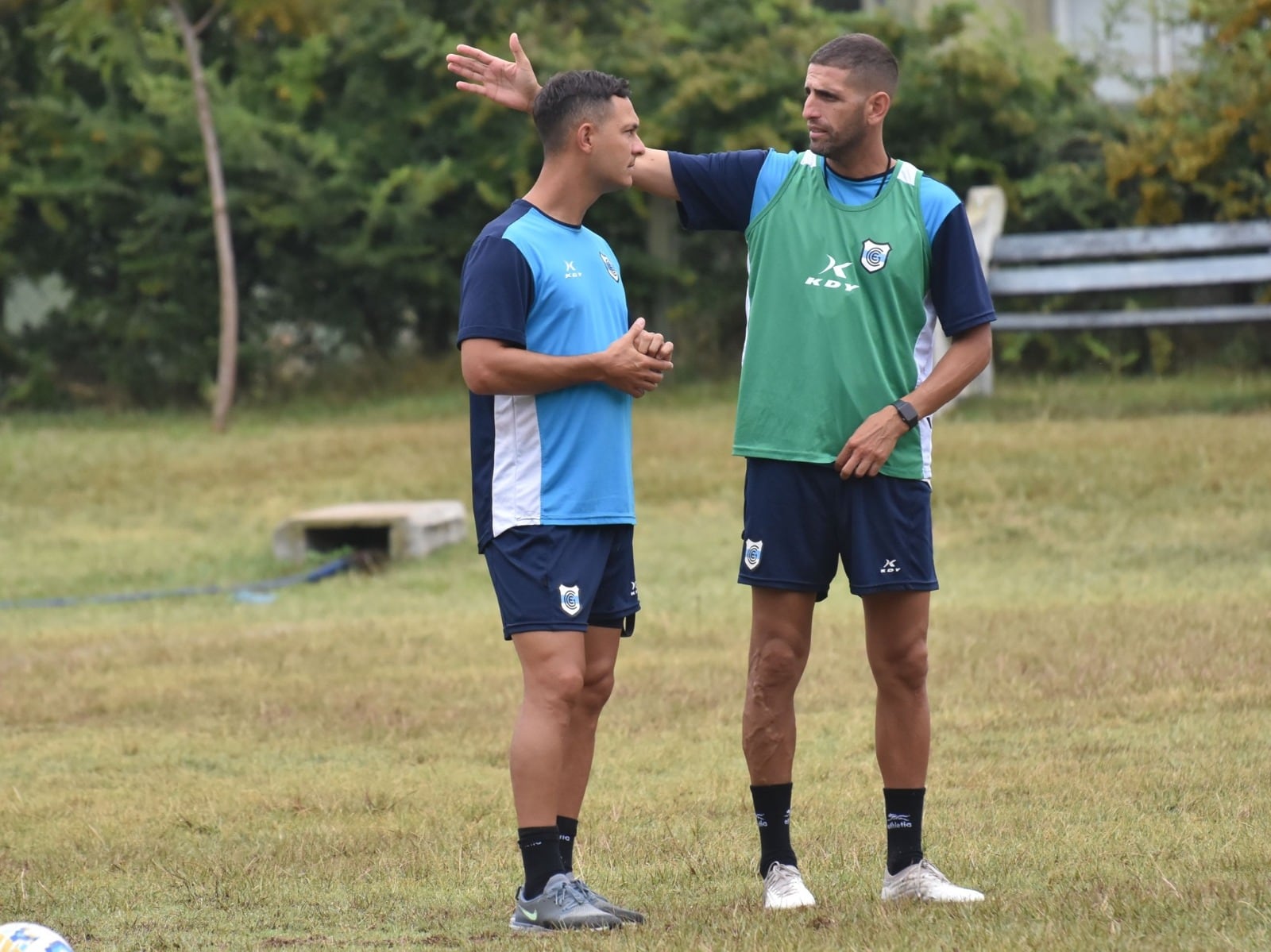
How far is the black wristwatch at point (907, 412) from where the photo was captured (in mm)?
4574

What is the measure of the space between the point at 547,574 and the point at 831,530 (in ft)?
2.40

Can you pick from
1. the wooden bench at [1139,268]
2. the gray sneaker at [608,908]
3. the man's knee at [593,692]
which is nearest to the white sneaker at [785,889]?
the gray sneaker at [608,908]

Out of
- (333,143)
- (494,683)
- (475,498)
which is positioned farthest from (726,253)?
(475,498)

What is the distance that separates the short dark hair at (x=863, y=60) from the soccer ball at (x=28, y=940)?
8.99ft

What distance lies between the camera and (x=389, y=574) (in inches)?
474

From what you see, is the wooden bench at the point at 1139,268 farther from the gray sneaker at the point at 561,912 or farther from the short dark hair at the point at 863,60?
the gray sneaker at the point at 561,912

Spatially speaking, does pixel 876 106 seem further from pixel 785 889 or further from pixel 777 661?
pixel 785 889

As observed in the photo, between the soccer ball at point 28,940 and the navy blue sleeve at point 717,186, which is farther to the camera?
the navy blue sleeve at point 717,186

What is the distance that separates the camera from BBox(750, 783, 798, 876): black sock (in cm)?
474

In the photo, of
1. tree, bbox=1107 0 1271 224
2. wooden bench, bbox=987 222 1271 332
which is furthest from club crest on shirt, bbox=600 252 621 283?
tree, bbox=1107 0 1271 224

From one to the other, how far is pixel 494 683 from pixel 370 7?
41.6 ft

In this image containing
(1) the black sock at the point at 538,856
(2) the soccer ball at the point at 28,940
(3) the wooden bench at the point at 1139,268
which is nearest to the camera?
(2) the soccer ball at the point at 28,940

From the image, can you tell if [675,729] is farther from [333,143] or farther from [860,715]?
[333,143]

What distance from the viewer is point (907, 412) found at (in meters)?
4.58
